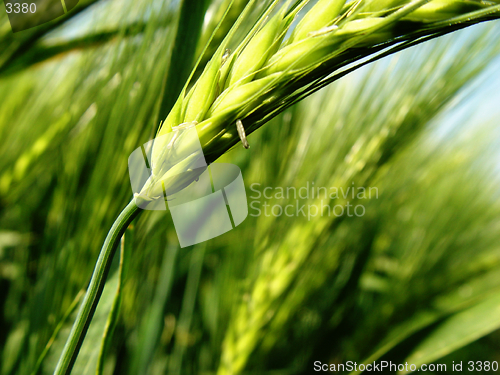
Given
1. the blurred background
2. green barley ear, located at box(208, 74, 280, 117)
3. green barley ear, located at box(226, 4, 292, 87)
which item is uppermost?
green barley ear, located at box(226, 4, 292, 87)

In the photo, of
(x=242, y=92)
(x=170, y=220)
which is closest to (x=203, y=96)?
(x=242, y=92)

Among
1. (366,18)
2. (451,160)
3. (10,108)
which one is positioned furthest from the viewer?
(451,160)

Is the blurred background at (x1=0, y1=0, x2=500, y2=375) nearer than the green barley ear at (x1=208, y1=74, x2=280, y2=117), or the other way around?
the green barley ear at (x1=208, y1=74, x2=280, y2=117)

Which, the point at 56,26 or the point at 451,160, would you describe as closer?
the point at 56,26

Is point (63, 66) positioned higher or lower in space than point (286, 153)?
higher

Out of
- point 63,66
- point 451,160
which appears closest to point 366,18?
point 63,66

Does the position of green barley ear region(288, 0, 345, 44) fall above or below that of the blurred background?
above

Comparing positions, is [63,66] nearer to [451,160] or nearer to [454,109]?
[454,109]
